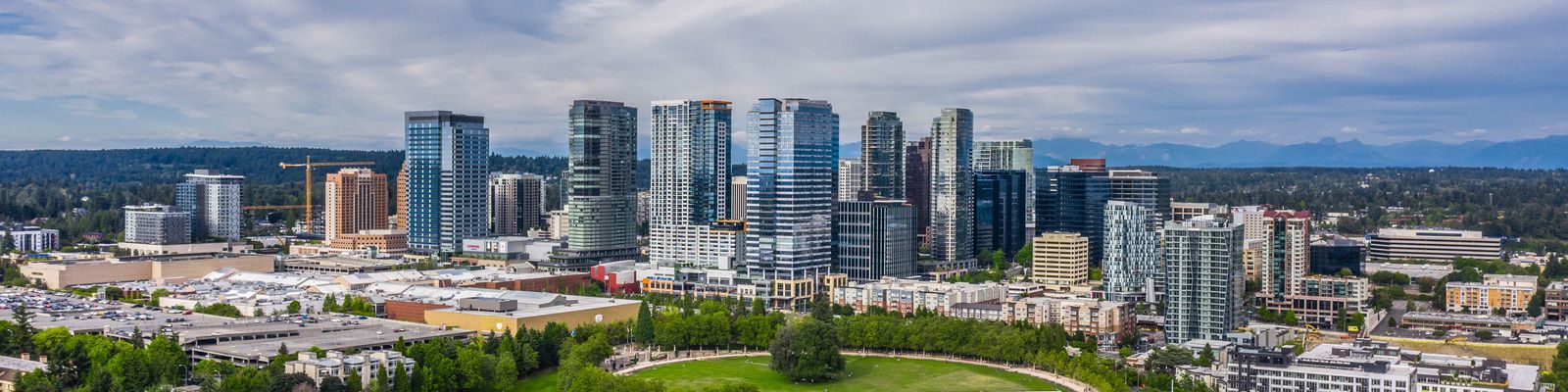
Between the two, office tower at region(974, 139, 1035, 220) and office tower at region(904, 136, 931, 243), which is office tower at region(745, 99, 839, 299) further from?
office tower at region(974, 139, 1035, 220)

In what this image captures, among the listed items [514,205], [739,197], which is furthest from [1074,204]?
[514,205]

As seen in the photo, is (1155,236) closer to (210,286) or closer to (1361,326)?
(1361,326)

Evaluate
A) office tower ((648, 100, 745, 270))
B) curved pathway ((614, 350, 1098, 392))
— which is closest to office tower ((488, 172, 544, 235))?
office tower ((648, 100, 745, 270))

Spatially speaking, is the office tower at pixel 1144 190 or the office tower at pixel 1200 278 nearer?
the office tower at pixel 1200 278

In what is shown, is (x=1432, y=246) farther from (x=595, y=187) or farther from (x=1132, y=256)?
(x=595, y=187)

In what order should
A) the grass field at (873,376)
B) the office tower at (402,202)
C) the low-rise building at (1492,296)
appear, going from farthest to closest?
the office tower at (402,202) < the low-rise building at (1492,296) < the grass field at (873,376)

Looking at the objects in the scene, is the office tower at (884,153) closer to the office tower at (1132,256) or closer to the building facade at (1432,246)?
the office tower at (1132,256)

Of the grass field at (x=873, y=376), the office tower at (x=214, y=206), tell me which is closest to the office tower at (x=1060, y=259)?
the grass field at (x=873, y=376)
